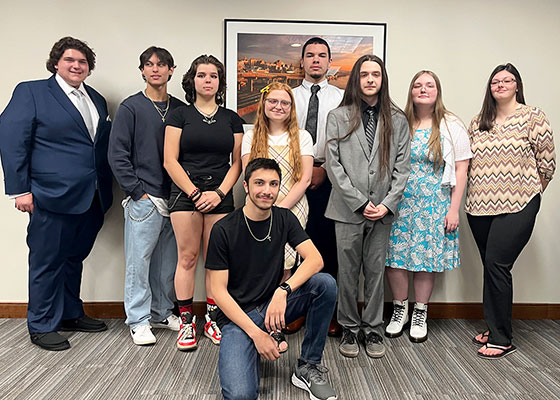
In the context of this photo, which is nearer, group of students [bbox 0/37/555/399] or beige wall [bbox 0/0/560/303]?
group of students [bbox 0/37/555/399]

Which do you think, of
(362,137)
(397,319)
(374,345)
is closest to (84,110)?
(362,137)

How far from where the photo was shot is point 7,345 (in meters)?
2.83

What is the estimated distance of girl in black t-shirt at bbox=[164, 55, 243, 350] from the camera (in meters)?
2.77

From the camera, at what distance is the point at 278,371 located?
2480mm

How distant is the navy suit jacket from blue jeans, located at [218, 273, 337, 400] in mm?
1238

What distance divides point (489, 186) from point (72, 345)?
2.44 m

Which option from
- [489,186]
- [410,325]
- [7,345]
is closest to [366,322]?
[410,325]

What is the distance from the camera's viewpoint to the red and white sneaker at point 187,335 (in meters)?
2.75

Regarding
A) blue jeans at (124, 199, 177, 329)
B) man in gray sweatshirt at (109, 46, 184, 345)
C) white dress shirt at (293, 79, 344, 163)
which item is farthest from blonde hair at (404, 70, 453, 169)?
blue jeans at (124, 199, 177, 329)

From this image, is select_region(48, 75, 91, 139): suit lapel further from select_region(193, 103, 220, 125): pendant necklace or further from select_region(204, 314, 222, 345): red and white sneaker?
select_region(204, 314, 222, 345): red and white sneaker

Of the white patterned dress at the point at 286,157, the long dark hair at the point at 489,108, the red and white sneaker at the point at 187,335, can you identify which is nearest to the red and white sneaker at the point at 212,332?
the red and white sneaker at the point at 187,335

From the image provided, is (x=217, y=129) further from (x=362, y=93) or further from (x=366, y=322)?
(x=366, y=322)

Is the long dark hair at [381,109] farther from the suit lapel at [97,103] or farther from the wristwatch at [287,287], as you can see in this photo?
the suit lapel at [97,103]

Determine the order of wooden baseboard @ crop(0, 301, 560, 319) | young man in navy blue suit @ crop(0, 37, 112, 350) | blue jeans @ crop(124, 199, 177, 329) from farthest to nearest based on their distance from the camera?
wooden baseboard @ crop(0, 301, 560, 319) < blue jeans @ crop(124, 199, 177, 329) < young man in navy blue suit @ crop(0, 37, 112, 350)
